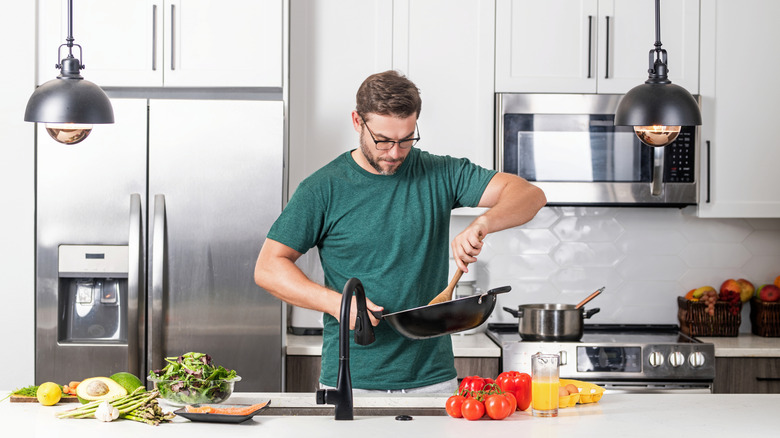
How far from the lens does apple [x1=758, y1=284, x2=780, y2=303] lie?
3791 millimetres

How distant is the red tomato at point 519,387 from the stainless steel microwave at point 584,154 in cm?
161

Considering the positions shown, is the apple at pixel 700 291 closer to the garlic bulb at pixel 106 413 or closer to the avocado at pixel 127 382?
the avocado at pixel 127 382

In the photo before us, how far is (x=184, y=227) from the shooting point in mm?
3203

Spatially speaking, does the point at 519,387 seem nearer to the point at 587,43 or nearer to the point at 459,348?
the point at 459,348

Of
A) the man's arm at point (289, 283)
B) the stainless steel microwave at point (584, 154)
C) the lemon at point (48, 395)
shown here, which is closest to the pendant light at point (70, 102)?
the man's arm at point (289, 283)

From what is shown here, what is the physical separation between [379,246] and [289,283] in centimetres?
30

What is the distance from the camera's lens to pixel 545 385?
79.1 inches

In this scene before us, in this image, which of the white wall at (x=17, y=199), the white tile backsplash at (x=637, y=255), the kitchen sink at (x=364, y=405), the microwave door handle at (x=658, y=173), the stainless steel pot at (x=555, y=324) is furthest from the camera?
the white tile backsplash at (x=637, y=255)

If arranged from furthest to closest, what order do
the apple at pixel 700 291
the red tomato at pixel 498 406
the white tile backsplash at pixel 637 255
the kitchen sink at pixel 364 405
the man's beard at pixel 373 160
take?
the white tile backsplash at pixel 637 255, the apple at pixel 700 291, the man's beard at pixel 373 160, the kitchen sink at pixel 364 405, the red tomato at pixel 498 406

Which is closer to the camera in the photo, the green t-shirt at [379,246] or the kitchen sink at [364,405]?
the kitchen sink at [364,405]

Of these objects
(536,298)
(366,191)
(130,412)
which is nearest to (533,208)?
(366,191)

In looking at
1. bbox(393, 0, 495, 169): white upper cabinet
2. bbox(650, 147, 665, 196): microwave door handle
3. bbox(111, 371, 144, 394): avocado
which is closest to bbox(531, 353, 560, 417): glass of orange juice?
bbox(111, 371, 144, 394): avocado

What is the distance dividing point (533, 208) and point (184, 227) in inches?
56.1

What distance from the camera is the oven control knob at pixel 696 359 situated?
3352 mm
